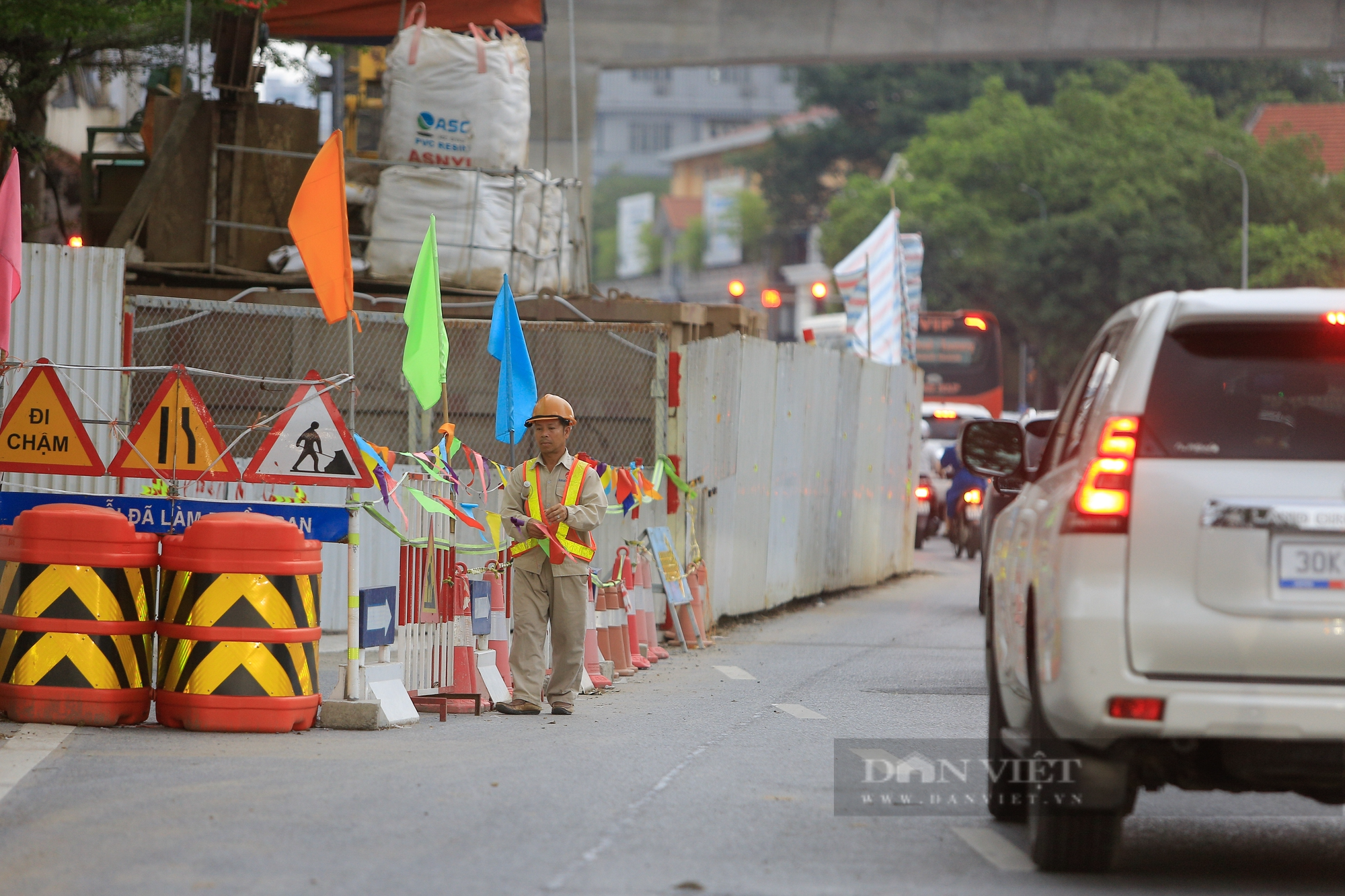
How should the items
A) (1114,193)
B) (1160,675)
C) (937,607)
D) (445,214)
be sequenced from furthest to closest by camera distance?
1. (1114,193)
2. (937,607)
3. (445,214)
4. (1160,675)

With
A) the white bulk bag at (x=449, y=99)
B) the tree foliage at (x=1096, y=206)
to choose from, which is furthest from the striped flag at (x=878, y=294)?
the tree foliage at (x=1096, y=206)

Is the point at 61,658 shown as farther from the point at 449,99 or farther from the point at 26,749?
the point at 449,99

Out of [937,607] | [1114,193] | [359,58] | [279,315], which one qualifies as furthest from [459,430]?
[1114,193]

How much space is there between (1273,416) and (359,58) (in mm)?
26130

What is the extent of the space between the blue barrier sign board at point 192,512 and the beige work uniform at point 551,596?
3.81ft

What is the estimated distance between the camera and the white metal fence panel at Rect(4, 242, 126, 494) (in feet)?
47.9

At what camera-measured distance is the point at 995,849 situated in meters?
6.95

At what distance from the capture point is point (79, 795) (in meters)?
7.58

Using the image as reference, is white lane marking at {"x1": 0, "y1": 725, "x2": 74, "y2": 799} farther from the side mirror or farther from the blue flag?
the blue flag

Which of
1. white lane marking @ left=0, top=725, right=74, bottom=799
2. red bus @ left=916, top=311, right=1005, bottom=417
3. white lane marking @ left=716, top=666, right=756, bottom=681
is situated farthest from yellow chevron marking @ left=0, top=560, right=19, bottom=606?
red bus @ left=916, top=311, right=1005, bottom=417

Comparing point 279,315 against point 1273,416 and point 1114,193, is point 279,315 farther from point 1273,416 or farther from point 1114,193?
point 1114,193

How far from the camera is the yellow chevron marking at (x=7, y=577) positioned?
9.58 metres

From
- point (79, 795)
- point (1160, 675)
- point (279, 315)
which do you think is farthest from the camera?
point (279, 315)

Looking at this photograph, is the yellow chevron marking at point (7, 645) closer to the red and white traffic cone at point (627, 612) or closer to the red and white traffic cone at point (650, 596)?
the red and white traffic cone at point (627, 612)
